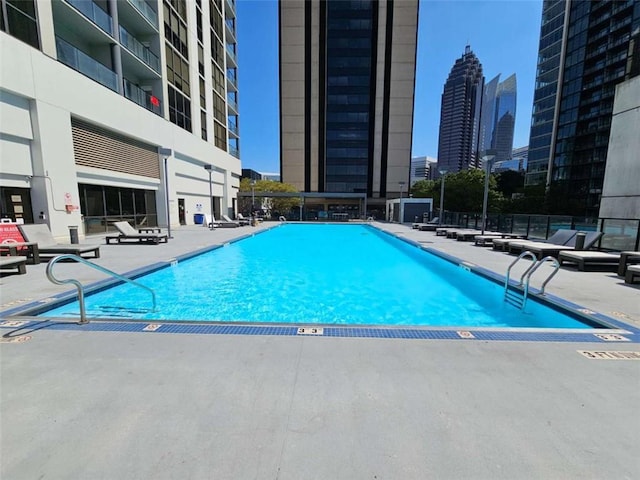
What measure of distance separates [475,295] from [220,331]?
18.0 ft

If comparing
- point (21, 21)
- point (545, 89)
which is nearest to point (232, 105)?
point (21, 21)

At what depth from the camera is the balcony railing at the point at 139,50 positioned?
48.6 feet

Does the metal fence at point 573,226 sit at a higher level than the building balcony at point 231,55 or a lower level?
lower

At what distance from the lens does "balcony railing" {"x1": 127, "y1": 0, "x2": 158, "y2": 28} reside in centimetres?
1525

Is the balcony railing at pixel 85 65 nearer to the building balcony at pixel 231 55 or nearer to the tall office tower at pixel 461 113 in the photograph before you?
the building balcony at pixel 231 55

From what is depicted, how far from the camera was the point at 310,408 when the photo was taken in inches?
84.1

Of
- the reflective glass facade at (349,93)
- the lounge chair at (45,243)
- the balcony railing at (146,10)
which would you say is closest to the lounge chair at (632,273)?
the lounge chair at (45,243)

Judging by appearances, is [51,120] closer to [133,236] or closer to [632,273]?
[133,236]

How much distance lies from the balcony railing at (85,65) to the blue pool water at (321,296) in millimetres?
9983

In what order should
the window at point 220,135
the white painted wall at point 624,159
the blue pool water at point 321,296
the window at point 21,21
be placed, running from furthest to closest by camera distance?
the window at point 220,135
the white painted wall at point 624,159
the window at point 21,21
the blue pool water at point 321,296

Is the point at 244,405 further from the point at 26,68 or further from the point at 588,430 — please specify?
the point at 26,68

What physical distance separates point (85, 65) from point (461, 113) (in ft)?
435

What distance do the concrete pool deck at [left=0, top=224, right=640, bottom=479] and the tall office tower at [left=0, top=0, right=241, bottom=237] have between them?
10274 mm

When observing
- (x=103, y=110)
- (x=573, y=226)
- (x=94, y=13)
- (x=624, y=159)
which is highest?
(x=94, y=13)
